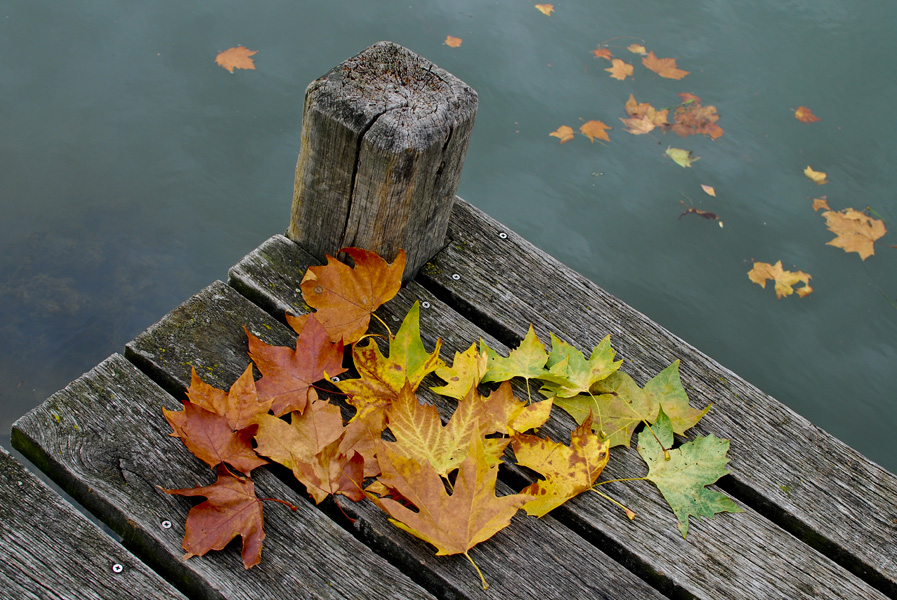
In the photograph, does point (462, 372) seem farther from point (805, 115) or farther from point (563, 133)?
point (805, 115)

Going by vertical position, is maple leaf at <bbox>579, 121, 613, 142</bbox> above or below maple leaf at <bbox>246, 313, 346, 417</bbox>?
below

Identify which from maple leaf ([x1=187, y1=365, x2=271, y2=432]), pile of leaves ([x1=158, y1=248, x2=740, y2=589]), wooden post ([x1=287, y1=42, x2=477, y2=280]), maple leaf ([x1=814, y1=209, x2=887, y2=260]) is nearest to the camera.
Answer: pile of leaves ([x1=158, y1=248, x2=740, y2=589])

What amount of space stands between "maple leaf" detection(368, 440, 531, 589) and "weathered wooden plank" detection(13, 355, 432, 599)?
0.12 meters

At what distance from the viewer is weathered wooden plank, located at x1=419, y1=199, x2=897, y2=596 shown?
159cm

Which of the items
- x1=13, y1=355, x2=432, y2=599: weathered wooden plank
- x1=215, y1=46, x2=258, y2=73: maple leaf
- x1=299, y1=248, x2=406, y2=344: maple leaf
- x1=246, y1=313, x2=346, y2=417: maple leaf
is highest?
x1=299, y1=248, x2=406, y2=344: maple leaf

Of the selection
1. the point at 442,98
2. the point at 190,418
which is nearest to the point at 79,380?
the point at 190,418

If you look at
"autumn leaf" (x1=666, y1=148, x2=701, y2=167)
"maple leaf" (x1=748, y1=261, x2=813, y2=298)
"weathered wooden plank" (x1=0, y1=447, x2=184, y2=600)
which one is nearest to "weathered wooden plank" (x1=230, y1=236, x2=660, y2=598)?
"weathered wooden plank" (x1=0, y1=447, x2=184, y2=600)

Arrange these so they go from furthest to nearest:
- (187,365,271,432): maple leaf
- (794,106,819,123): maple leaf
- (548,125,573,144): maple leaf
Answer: (794,106,819,123): maple leaf < (548,125,573,144): maple leaf < (187,365,271,432): maple leaf

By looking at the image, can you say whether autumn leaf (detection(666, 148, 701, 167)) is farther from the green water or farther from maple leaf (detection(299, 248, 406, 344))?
maple leaf (detection(299, 248, 406, 344))

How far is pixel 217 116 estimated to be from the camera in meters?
3.86

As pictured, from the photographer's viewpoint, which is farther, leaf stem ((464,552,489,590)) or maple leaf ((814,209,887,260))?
maple leaf ((814,209,887,260))

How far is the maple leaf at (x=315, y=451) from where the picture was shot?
4.47 ft

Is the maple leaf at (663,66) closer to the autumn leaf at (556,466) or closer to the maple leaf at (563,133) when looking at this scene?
the maple leaf at (563,133)

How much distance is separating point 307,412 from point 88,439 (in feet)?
1.48
